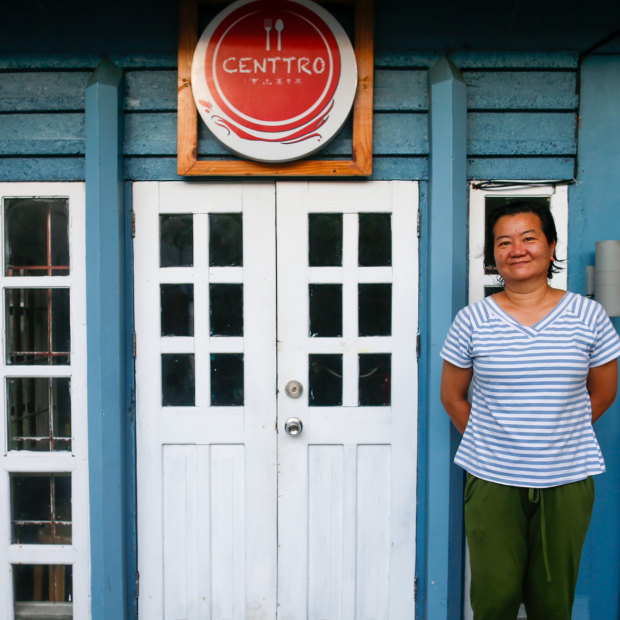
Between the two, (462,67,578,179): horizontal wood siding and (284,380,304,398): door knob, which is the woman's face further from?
(284,380,304,398): door knob

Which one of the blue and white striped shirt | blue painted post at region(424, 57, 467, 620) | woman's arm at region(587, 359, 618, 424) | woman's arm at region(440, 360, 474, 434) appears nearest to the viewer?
the blue and white striped shirt

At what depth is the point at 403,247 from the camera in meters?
2.26

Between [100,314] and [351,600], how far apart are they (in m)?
1.81

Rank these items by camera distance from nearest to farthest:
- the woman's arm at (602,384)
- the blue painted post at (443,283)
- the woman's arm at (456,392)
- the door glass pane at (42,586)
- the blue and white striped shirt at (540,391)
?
the blue and white striped shirt at (540,391)
the woman's arm at (602,384)
the woman's arm at (456,392)
the blue painted post at (443,283)
the door glass pane at (42,586)

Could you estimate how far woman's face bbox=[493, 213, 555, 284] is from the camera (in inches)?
69.4

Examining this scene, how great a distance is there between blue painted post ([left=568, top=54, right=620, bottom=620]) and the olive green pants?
645 millimetres

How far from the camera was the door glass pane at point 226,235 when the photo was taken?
7.47 feet

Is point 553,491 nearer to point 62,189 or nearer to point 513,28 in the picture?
point 513,28

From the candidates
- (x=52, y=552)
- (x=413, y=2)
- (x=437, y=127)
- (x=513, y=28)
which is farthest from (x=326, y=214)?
(x=52, y=552)

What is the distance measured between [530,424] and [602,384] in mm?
376

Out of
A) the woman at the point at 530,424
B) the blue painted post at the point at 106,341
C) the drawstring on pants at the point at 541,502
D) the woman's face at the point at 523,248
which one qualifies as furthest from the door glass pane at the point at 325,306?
the drawstring on pants at the point at 541,502

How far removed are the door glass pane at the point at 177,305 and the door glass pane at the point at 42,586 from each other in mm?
1336

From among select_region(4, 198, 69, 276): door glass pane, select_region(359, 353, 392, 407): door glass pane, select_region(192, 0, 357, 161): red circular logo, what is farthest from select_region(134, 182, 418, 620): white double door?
select_region(4, 198, 69, 276): door glass pane

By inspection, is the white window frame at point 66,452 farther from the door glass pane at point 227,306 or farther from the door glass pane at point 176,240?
the door glass pane at point 227,306
